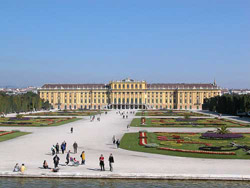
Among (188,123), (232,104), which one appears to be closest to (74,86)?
(232,104)

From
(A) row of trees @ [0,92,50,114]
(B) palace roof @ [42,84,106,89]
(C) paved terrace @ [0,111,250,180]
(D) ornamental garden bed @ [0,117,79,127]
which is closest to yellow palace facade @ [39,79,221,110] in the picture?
(B) palace roof @ [42,84,106,89]

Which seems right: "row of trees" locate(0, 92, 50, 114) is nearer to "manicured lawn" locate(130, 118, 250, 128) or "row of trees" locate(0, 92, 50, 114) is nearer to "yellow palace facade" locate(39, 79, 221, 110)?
"yellow palace facade" locate(39, 79, 221, 110)

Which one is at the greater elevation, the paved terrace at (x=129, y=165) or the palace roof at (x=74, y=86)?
the palace roof at (x=74, y=86)

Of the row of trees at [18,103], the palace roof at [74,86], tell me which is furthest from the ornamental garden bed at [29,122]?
the palace roof at [74,86]

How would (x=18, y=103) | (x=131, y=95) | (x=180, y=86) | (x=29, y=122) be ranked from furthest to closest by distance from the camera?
(x=180, y=86), (x=131, y=95), (x=18, y=103), (x=29, y=122)

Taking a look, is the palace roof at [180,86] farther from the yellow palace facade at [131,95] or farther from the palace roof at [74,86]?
the palace roof at [74,86]

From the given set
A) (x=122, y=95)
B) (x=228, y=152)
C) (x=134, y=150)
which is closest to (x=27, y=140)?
(x=134, y=150)

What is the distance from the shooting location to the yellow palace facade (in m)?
132

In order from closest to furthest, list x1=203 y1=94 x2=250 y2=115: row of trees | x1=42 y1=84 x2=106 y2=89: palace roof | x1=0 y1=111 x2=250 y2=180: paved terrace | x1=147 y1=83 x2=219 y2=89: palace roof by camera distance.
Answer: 1. x1=0 y1=111 x2=250 y2=180: paved terrace
2. x1=203 y1=94 x2=250 y2=115: row of trees
3. x1=147 y1=83 x2=219 y2=89: palace roof
4. x1=42 y1=84 x2=106 y2=89: palace roof

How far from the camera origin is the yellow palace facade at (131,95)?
131500 millimetres

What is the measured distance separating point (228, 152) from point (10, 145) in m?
15.8

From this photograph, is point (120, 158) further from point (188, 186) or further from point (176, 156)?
point (188, 186)

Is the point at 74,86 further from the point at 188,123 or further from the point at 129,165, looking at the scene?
the point at 129,165

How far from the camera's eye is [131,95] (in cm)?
13350
